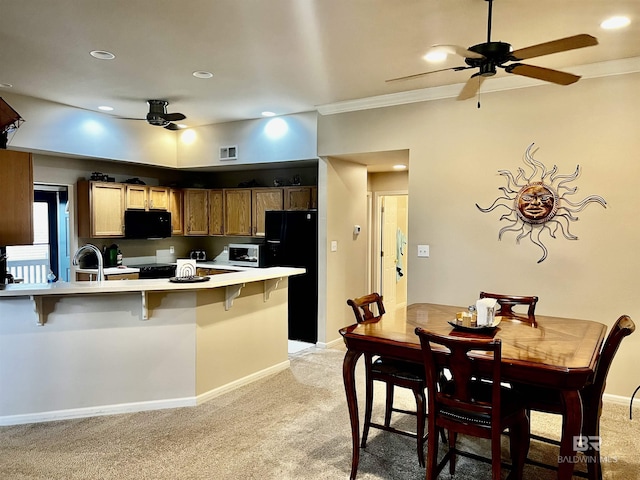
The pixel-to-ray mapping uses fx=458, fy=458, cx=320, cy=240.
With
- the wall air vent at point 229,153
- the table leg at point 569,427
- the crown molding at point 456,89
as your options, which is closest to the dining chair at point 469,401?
the table leg at point 569,427

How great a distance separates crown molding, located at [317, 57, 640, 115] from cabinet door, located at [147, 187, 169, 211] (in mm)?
2778

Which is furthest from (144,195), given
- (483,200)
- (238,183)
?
(483,200)

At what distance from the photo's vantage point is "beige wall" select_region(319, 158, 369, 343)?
18.0 ft

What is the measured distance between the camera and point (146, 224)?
641 cm

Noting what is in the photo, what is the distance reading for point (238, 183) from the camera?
7.21 metres

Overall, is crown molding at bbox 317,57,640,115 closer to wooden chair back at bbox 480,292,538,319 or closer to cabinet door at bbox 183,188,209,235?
wooden chair back at bbox 480,292,538,319

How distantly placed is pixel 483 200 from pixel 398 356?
93.7 inches

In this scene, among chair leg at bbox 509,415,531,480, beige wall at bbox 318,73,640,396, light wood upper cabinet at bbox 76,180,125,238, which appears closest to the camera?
chair leg at bbox 509,415,531,480

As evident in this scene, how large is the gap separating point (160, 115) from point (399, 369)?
146 inches

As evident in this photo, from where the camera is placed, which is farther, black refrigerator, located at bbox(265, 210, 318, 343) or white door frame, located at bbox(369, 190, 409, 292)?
white door frame, located at bbox(369, 190, 409, 292)

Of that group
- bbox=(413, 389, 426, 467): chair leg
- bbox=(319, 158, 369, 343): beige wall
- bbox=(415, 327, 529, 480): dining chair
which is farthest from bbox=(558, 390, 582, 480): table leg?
bbox=(319, 158, 369, 343): beige wall

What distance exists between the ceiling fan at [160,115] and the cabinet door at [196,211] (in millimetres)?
1914

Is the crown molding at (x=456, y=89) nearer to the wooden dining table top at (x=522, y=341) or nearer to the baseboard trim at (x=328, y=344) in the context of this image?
the wooden dining table top at (x=522, y=341)

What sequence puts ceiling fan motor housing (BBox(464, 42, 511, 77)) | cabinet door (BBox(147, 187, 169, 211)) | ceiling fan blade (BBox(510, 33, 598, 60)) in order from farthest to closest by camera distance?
1. cabinet door (BBox(147, 187, 169, 211))
2. ceiling fan motor housing (BBox(464, 42, 511, 77))
3. ceiling fan blade (BBox(510, 33, 598, 60))
